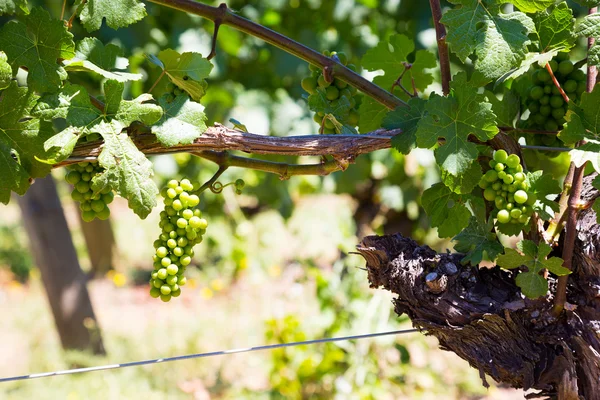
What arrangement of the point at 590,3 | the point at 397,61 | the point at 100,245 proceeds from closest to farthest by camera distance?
the point at 590,3 → the point at 397,61 → the point at 100,245

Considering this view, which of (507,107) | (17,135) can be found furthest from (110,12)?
(507,107)

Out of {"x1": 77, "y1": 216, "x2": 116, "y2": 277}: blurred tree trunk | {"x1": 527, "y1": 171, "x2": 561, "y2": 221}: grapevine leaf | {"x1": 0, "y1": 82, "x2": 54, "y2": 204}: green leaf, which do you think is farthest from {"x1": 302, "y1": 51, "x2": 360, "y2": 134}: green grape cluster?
{"x1": 77, "y1": 216, "x2": 116, "y2": 277}: blurred tree trunk

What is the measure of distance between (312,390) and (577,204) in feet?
7.78

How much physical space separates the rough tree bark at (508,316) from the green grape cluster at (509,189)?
0.50 feet

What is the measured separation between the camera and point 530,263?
1.08 metres

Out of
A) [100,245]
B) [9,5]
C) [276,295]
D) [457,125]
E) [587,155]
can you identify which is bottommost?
[276,295]

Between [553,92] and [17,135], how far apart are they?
35.6 inches

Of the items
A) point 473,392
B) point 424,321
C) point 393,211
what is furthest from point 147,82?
point 424,321

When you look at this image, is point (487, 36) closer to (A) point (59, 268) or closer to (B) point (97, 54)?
(B) point (97, 54)

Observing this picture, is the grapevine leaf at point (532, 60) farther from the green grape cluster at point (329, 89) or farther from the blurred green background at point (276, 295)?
the blurred green background at point (276, 295)

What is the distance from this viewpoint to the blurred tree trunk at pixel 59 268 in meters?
3.73

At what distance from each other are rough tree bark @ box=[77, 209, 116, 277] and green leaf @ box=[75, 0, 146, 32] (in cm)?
Result: 521

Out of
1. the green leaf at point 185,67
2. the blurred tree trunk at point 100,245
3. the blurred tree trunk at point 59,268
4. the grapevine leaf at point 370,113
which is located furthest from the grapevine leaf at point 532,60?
the blurred tree trunk at point 100,245

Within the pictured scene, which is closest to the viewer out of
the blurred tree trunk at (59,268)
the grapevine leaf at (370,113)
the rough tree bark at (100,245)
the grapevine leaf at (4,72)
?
the grapevine leaf at (4,72)
